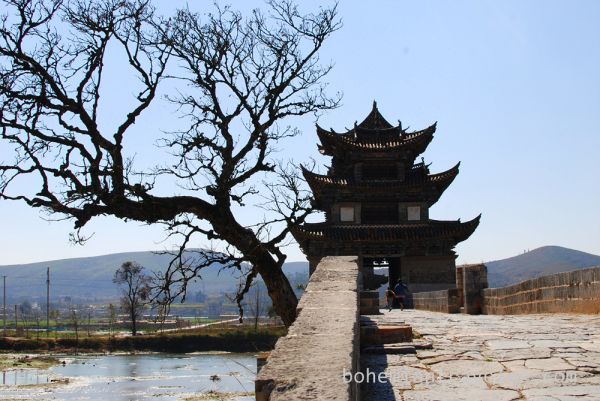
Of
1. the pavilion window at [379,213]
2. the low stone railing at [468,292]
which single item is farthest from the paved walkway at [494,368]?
the pavilion window at [379,213]

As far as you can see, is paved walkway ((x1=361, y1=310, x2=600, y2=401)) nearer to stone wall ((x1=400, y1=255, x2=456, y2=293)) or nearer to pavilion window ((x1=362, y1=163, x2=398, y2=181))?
stone wall ((x1=400, y1=255, x2=456, y2=293))

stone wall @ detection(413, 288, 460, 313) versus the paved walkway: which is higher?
the paved walkway

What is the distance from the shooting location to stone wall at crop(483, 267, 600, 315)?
1092 centimetres

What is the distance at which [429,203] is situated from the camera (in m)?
33.5

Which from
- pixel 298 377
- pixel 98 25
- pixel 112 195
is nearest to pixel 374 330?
pixel 298 377

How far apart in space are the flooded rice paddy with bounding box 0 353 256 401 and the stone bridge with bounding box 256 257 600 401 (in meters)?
17.0

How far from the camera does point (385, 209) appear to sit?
33.8 metres

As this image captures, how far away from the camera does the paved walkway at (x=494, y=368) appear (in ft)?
15.3

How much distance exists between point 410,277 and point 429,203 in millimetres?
3966

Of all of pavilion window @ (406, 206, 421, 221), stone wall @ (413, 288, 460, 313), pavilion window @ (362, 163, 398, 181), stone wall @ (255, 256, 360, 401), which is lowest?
stone wall @ (413, 288, 460, 313)

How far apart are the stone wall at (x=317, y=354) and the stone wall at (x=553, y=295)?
19.5 feet

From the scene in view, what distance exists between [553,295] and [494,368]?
24.9 feet

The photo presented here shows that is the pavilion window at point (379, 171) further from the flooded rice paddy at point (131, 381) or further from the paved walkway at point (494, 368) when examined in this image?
the paved walkway at point (494, 368)

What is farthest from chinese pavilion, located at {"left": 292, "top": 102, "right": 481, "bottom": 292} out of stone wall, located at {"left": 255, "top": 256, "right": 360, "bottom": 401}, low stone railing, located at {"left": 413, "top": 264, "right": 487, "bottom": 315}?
stone wall, located at {"left": 255, "top": 256, "right": 360, "bottom": 401}
